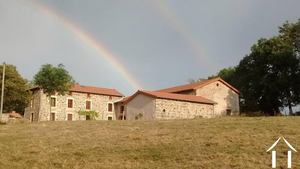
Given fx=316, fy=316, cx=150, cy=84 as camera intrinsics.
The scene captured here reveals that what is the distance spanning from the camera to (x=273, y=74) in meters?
49.7

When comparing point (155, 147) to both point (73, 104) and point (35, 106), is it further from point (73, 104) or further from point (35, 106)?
point (35, 106)

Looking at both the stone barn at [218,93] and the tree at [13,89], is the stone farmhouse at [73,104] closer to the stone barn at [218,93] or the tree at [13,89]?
the tree at [13,89]

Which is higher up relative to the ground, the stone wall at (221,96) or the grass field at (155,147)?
the stone wall at (221,96)

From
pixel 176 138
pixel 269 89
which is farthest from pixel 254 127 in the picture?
pixel 269 89

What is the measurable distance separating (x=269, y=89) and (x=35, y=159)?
40480 millimetres

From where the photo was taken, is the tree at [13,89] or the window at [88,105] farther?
the window at [88,105]

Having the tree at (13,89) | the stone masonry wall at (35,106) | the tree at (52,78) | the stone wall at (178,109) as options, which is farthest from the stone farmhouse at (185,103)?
the stone masonry wall at (35,106)

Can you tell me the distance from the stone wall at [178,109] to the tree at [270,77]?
1397cm

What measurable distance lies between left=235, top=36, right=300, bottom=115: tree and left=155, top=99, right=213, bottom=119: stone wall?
13972 mm

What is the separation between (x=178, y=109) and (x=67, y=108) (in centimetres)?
2574

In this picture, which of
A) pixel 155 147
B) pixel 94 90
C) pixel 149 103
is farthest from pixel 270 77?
pixel 155 147

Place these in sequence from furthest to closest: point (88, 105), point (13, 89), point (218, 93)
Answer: point (88, 105) → point (218, 93) → point (13, 89)

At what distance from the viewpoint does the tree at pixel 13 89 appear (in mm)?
45428

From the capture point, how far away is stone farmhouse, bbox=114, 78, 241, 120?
36875 millimetres
